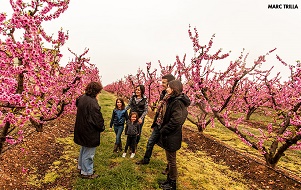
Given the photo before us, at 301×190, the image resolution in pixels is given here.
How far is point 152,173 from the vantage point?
5.18 metres

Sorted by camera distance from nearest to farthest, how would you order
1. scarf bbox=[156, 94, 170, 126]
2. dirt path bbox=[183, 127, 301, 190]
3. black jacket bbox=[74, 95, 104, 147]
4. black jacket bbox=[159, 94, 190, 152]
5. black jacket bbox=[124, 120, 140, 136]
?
black jacket bbox=[159, 94, 190, 152] < black jacket bbox=[74, 95, 104, 147] < scarf bbox=[156, 94, 170, 126] < dirt path bbox=[183, 127, 301, 190] < black jacket bbox=[124, 120, 140, 136]

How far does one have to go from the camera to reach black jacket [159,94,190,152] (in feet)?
13.3

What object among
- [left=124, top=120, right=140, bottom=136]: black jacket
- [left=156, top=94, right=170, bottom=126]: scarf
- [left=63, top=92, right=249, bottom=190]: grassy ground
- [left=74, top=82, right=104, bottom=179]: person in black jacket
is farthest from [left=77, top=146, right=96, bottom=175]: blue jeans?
[left=156, top=94, right=170, bottom=126]: scarf

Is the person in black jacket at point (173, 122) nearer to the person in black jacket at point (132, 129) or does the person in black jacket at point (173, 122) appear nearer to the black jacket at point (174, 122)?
the black jacket at point (174, 122)

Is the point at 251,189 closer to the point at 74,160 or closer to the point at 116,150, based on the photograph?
the point at 116,150

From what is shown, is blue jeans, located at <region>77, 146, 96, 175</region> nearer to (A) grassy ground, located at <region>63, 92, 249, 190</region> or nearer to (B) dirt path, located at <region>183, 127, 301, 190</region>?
(A) grassy ground, located at <region>63, 92, 249, 190</region>

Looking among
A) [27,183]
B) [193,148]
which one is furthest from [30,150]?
[193,148]

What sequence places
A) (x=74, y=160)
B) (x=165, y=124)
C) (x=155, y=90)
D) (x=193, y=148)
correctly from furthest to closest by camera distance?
(x=155, y=90) → (x=193, y=148) → (x=74, y=160) → (x=165, y=124)

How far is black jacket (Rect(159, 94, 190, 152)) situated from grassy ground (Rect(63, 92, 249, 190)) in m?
1.22

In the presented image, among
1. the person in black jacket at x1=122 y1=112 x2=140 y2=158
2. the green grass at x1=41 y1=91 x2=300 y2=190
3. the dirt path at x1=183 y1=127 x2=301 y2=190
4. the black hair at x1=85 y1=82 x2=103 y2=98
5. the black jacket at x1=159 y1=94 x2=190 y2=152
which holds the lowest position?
the green grass at x1=41 y1=91 x2=300 y2=190

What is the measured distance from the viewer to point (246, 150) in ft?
28.2

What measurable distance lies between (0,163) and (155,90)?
1491 centimetres

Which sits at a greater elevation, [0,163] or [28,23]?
[28,23]

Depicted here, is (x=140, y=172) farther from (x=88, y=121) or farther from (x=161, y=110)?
(x=88, y=121)
